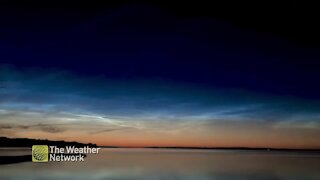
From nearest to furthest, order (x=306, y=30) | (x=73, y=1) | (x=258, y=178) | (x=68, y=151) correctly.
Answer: (x=68, y=151) < (x=73, y=1) < (x=306, y=30) < (x=258, y=178)

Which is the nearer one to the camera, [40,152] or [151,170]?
[40,152]

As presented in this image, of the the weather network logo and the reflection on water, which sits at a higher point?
the the weather network logo

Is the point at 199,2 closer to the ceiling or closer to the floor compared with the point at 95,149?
closer to the ceiling

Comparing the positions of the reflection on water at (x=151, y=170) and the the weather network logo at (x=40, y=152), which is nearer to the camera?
the the weather network logo at (x=40, y=152)

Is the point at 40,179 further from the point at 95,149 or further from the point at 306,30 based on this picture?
the point at 306,30

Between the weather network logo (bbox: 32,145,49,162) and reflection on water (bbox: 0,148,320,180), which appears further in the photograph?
reflection on water (bbox: 0,148,320,180)

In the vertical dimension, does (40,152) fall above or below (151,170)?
above

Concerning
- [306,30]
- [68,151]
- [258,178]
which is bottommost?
[258,178]

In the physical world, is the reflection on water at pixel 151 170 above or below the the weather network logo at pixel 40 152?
below

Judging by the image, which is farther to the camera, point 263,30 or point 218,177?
point 218,177

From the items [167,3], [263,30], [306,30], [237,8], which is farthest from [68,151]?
[306,30]

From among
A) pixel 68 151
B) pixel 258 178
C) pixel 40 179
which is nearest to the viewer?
pixel 68 151

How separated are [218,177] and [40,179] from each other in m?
3.99

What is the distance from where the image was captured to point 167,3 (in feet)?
15.8
